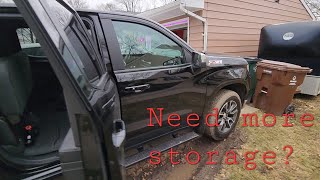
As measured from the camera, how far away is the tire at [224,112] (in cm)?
320

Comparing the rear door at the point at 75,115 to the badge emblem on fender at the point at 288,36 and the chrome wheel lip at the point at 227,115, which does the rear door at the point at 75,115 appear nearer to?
the chrome wheel lip at the point at 227,115

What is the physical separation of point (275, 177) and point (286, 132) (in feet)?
4.83

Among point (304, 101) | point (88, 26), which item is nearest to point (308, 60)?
point (304, 101)

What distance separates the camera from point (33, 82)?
2.64m

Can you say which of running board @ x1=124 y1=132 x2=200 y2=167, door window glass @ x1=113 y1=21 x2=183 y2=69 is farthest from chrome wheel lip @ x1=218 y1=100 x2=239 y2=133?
door window glass @ x1=113 y1=21 x2=183 y2=69

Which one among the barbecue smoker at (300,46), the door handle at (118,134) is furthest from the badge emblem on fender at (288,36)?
the door handle at (118,134)

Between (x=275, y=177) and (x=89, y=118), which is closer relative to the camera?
(x=89, y=118)

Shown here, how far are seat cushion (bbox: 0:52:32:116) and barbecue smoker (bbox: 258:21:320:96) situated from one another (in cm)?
607

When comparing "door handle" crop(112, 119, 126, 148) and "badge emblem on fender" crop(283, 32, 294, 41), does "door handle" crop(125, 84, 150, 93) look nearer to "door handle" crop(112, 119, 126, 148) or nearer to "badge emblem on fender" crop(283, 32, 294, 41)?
"door handle" crop(112, 119, 126, 148)

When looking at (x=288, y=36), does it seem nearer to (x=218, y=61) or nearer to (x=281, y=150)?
(x=281, y=150)

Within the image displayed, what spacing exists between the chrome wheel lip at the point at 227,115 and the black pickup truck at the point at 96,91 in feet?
0.05

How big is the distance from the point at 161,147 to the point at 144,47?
48.7 inches

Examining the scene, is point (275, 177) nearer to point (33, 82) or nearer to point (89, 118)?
point (89, 118)

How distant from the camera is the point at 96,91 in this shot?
1.13 metres
